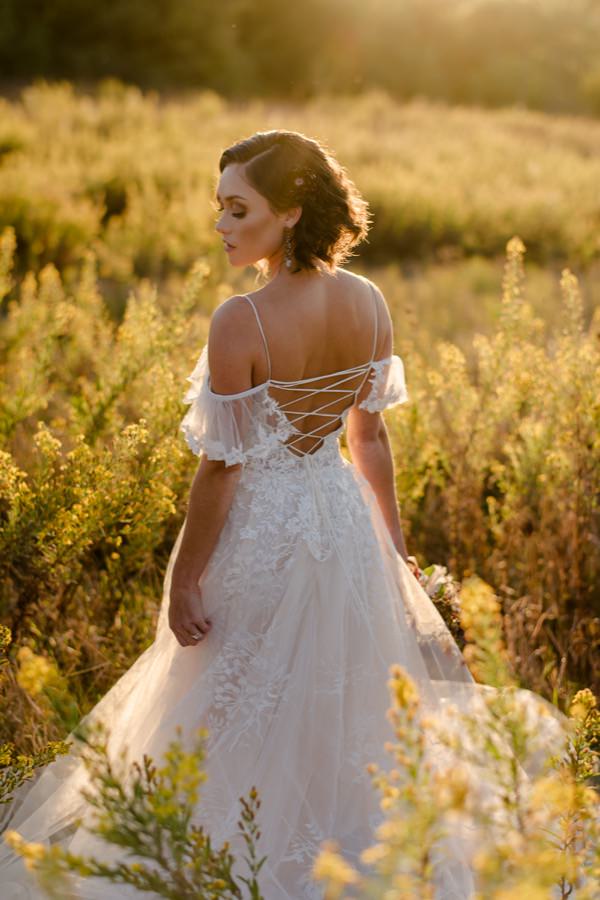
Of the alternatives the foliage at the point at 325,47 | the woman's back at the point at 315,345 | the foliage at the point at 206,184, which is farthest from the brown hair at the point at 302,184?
the foliage at the point at 325,47

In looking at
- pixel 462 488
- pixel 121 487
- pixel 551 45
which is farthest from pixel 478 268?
pixel 551 45

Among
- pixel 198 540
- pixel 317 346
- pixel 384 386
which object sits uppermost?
pixel 317 346

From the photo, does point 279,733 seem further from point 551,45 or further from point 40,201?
point 551,45

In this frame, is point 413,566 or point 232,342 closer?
point 232,342

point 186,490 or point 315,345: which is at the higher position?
point 315,345

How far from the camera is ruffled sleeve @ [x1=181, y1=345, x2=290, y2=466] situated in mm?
2223

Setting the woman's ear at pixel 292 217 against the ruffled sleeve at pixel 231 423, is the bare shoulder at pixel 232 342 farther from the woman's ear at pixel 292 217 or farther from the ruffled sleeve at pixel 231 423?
the woman's ear at pixel 292 217

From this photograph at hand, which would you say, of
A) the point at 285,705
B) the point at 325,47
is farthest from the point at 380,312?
the point at 325,47

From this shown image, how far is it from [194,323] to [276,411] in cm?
250

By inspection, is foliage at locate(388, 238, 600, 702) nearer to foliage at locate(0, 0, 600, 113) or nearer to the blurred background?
the blurred background

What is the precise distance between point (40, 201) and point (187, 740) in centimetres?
802

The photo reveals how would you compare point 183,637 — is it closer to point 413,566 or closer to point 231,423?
point 231,423

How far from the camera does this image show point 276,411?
2.30m

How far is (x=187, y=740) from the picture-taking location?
7.84 feet
